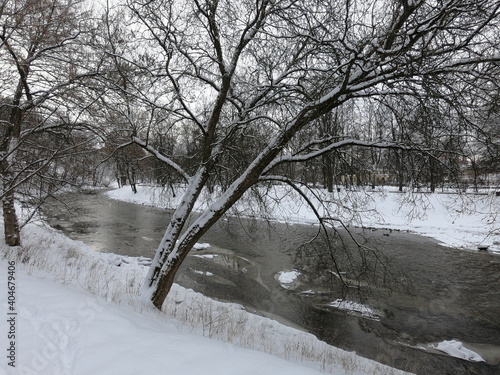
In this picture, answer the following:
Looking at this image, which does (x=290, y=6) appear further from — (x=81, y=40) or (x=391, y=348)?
(x=391, y=348)

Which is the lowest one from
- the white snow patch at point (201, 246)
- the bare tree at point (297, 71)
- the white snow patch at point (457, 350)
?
the white snow patch at point (457, 350)

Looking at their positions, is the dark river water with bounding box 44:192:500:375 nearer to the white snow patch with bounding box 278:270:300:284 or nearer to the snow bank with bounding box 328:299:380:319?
the snow bank with bounding box 328:299:380:319

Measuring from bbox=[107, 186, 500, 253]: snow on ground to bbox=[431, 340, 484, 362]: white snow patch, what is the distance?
2868 mm

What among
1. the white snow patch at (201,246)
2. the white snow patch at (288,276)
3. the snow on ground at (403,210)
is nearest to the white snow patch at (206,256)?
the white snow patch at (201,246)

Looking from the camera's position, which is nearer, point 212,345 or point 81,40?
point 212,345

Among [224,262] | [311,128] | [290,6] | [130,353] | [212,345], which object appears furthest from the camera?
[224,262]

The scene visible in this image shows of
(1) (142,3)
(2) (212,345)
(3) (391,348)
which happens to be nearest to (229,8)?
(1) (142,3)

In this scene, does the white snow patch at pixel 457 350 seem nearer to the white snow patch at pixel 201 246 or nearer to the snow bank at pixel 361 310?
the snow bank at pixel 361 310

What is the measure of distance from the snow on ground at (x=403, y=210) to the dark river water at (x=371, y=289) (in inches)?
20.4

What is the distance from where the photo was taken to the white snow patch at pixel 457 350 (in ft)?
20.9

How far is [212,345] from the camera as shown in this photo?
2975 millimetres

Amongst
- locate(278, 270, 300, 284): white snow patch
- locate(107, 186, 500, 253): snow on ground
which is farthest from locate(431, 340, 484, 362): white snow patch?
locate(278, 270, 300, 284): white snow patch

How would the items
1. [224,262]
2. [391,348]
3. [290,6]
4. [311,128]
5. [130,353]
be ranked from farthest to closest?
[224,262] → [391,348] → [311,128] → [290,6] → [130,353]

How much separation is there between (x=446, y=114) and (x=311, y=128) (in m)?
2.41
